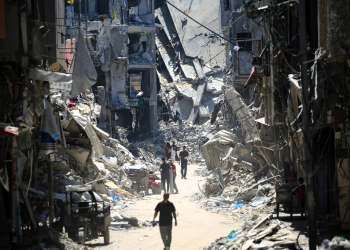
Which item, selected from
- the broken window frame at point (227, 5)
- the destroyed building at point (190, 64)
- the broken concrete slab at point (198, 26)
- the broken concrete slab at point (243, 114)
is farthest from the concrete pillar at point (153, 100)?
the broken concrete slab at point (243, 114)

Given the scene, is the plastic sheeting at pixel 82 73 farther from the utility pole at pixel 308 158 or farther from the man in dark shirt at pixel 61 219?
the utility pole at pixel 308 158

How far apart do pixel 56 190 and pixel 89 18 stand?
25251 millimetres

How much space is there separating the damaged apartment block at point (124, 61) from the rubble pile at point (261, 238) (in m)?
20.8

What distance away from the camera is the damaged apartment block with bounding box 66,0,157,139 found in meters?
34.2

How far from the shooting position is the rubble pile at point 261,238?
8664 mm

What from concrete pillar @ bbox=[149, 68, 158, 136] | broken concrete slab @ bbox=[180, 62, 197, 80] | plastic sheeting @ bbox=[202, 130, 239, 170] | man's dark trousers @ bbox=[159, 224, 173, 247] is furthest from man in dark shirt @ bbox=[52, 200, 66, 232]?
broken concrete slab @ bbox=[180, 62, 197, 80]

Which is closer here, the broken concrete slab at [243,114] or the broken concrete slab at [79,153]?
the broken concrete slab at [79,153]

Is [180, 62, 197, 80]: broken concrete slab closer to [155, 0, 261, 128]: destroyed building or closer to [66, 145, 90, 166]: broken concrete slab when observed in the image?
[155, 0, 261, 128]: destroyed building

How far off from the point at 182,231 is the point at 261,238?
3830 mm

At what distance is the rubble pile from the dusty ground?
0.83 metres

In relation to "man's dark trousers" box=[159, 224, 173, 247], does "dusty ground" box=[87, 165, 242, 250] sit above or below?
below

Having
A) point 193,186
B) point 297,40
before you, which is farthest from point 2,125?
point 193,186

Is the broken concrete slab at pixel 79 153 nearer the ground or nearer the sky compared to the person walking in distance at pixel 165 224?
nearer the sky

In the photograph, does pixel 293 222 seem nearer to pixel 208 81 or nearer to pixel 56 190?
pixel 56 190
